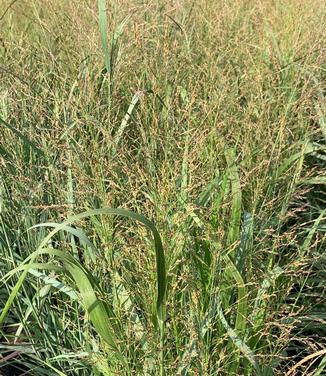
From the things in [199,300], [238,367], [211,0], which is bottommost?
[238,367]

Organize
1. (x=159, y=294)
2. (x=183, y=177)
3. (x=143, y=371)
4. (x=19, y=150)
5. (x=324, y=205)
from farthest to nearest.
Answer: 1. (x=324, y=205)
2. (x=19, y=150)
3. (x=183, y=177)
4. (x=143, y=371)
5. (x=159, y=294)

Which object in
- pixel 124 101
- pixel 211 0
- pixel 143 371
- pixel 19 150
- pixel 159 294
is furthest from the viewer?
pixel 211 0

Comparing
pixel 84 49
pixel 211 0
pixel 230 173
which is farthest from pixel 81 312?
pixel 211 0

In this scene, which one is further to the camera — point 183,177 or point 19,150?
point 19,150

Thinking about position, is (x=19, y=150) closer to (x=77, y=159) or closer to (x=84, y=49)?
(x=77, y=159)

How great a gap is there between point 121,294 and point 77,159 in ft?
1.02

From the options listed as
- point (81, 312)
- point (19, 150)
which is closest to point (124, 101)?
point (19, 150)

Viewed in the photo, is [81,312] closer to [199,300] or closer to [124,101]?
[199,300]

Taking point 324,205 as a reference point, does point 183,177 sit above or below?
above

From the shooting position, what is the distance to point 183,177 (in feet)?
3.90

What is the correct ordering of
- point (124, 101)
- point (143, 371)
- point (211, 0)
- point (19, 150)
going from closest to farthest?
point (143, 371) < point (19, 150) < point (124, 101) < point (211, 0)

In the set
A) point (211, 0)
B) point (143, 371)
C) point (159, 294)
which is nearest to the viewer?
point (159, 294)

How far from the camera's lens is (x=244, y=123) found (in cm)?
132

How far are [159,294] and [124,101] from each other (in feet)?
3.07
